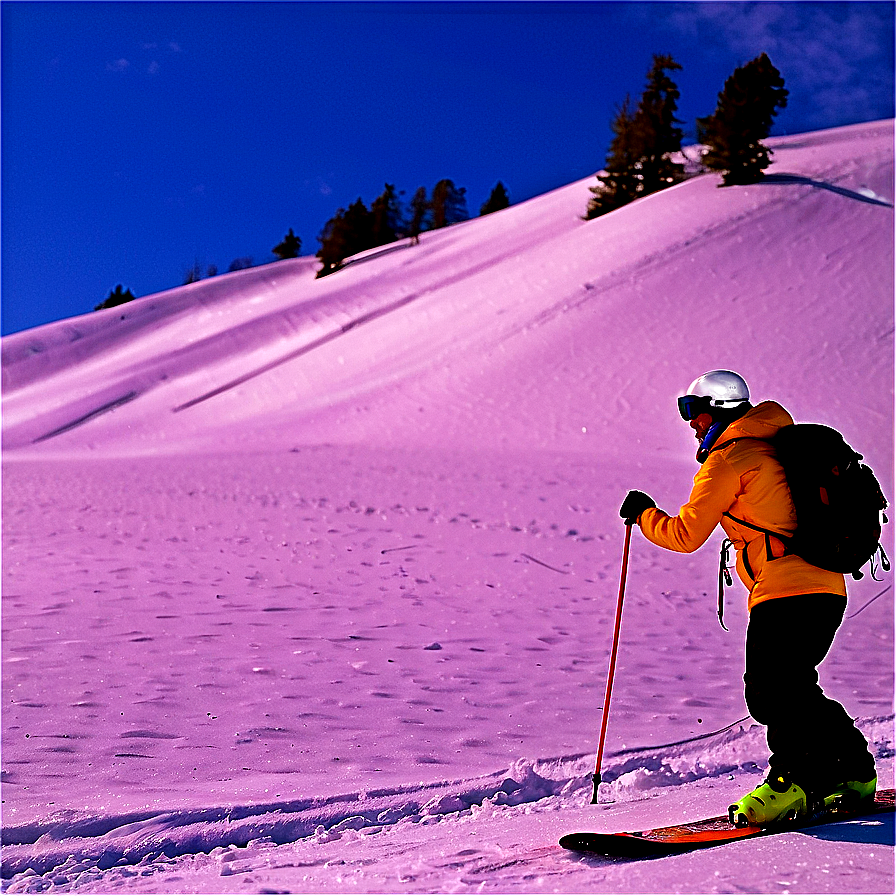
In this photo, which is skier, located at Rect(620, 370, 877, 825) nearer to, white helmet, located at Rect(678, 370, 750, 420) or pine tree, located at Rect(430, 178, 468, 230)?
white helmet, located at Rect(678, 370, 750, 420)

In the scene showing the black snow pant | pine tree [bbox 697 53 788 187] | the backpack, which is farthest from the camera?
pine tree [bbox 697 53 788 187]

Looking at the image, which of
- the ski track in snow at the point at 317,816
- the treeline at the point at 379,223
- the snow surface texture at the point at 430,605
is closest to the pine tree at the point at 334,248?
the treeline at the point at 379,223

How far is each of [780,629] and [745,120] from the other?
3543cm

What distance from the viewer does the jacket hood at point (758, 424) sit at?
12.4 feet

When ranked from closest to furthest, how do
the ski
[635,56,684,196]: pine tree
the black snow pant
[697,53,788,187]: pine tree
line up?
the ski < the black snow pant < [697,53,788,187]: pine tree < [635,56,684,196]: pine tree

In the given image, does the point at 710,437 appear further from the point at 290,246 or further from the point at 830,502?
the point at 290,246

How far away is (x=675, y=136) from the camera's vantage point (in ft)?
140

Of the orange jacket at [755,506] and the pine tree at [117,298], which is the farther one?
the pine tree at [117,298]

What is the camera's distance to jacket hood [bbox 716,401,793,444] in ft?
12.4

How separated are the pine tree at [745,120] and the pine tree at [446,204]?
27431 mm

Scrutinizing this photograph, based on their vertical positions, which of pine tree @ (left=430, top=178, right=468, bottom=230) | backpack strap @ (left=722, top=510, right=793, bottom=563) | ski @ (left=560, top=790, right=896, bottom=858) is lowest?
ski @ (left=560, top=790, right=896, bottom=858)

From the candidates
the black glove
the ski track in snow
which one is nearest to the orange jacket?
the black glove

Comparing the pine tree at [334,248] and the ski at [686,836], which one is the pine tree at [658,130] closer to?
the pine tree at [334,248]

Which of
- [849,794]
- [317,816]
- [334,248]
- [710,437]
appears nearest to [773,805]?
[849,794]
